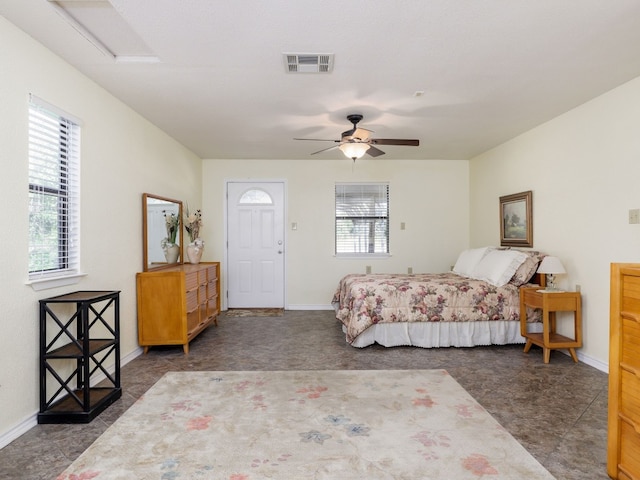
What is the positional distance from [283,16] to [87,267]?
2.40 metres

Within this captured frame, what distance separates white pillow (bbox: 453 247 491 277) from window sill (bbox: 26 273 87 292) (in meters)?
4.20

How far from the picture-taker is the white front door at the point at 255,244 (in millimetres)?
6250

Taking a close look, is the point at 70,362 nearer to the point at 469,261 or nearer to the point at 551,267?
the point at 551,267

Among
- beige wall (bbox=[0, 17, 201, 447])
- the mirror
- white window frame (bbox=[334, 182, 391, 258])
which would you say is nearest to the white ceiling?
beige wall (bbox=[0, 17, 201, 447])

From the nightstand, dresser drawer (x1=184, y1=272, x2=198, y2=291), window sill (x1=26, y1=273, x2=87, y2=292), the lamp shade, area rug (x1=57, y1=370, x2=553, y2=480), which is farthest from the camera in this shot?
dresser drawer (x1=184, y1=272, x2=198, y2=291)

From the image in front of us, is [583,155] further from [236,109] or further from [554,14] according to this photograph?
[236,109]

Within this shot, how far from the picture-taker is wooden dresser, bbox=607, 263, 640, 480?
1.77 metres

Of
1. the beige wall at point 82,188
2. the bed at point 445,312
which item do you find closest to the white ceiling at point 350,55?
the beige wall at point 82,188

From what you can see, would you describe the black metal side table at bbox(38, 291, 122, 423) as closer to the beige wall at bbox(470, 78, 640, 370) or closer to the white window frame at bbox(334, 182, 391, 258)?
the white window frame at bbox(334, 182, 391, 258)

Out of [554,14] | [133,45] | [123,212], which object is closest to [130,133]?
[123,212]

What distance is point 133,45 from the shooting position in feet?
8.36

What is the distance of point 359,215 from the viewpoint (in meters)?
6.33

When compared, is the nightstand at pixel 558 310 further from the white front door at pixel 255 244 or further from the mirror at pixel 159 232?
the mirror at pixel 159 232

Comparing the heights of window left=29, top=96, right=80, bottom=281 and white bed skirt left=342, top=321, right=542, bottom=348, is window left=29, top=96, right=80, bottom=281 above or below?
above
